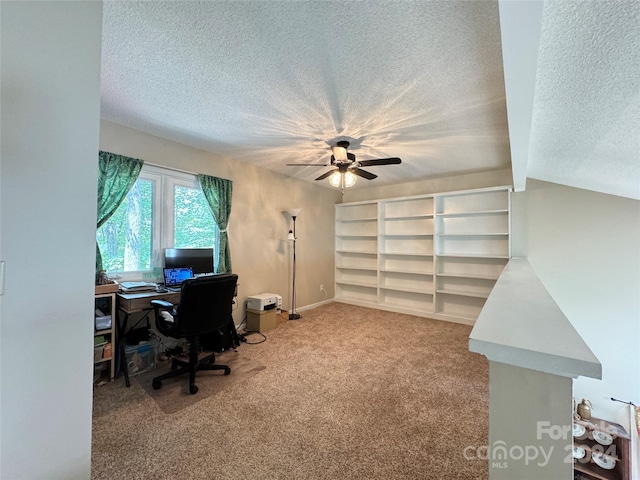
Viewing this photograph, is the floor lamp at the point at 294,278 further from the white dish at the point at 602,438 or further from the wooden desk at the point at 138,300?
the white dish at the point at 602,438

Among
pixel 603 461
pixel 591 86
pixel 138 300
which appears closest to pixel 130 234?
pixel 138 300

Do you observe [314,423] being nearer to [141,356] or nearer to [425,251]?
[141,356]

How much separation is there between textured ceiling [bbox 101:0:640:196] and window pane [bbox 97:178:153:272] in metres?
0.73

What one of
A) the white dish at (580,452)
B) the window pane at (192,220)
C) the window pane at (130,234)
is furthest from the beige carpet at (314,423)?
the window pane at (192,220)

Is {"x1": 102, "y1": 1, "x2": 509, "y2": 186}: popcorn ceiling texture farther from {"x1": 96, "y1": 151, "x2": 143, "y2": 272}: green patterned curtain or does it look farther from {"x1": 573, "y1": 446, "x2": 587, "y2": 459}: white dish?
{"x1": 573, "y1": 446, "x2": 587, "y2": 459}: white dish

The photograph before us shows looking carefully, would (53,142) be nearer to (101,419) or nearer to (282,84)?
(282,84)

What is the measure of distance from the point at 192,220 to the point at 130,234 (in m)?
0.69

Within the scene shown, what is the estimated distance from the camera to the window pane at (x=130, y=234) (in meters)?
2.60

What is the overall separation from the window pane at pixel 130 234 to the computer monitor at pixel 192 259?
0.71 feet

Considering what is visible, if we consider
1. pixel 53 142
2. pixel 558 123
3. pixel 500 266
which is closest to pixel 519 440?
pixel 53 142

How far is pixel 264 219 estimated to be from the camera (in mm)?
4066

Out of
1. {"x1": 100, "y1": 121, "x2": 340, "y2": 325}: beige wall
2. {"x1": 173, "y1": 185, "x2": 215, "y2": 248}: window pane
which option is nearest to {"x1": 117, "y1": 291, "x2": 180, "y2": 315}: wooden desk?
{"x1": 173, "y1": 185, "x2": 215, "y2": 248}: window pane

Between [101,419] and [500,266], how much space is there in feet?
16.1

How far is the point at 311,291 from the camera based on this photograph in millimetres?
4891
